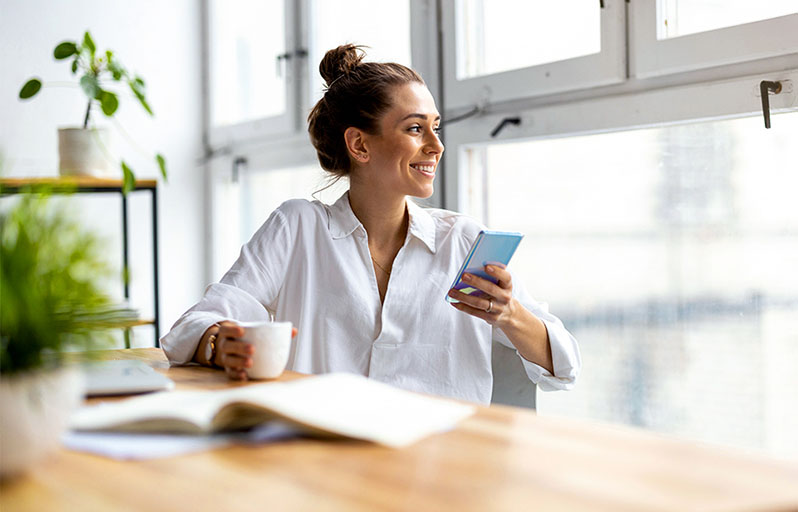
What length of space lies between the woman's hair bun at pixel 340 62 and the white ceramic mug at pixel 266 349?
93 centimetres

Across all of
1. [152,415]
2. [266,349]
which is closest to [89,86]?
[266,349]

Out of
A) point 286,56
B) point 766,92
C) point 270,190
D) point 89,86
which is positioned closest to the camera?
point 766,92

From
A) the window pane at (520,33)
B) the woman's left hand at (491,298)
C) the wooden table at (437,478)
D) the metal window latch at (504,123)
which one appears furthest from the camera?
the metal window latch at (504,123)

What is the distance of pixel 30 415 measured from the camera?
0.65 m

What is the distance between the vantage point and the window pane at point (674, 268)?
1.64 metres

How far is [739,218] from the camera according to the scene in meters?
1.69

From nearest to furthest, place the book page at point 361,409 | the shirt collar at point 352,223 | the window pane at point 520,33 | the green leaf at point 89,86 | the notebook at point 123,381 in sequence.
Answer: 1. the book page at point 361,409
2. the notebook at point 123,381
3. the shirt collar at point 352,223
4. the window pane at point 520,33
5. the green leaf at point 89,86

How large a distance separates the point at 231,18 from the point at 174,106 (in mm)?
426

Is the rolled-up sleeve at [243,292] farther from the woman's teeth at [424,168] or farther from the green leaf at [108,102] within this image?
the green leaf at [108,102]

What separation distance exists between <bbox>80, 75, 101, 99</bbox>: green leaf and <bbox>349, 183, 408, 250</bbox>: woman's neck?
1.32m

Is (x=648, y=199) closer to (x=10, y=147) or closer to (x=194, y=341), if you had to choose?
(x=194, y=341)

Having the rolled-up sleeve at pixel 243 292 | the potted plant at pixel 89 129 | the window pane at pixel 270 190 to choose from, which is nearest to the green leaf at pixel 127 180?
the potted plant at pixel 89 129

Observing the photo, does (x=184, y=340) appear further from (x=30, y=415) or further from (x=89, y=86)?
(x=89, y=86)

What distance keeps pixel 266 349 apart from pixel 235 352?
0.16 ft
